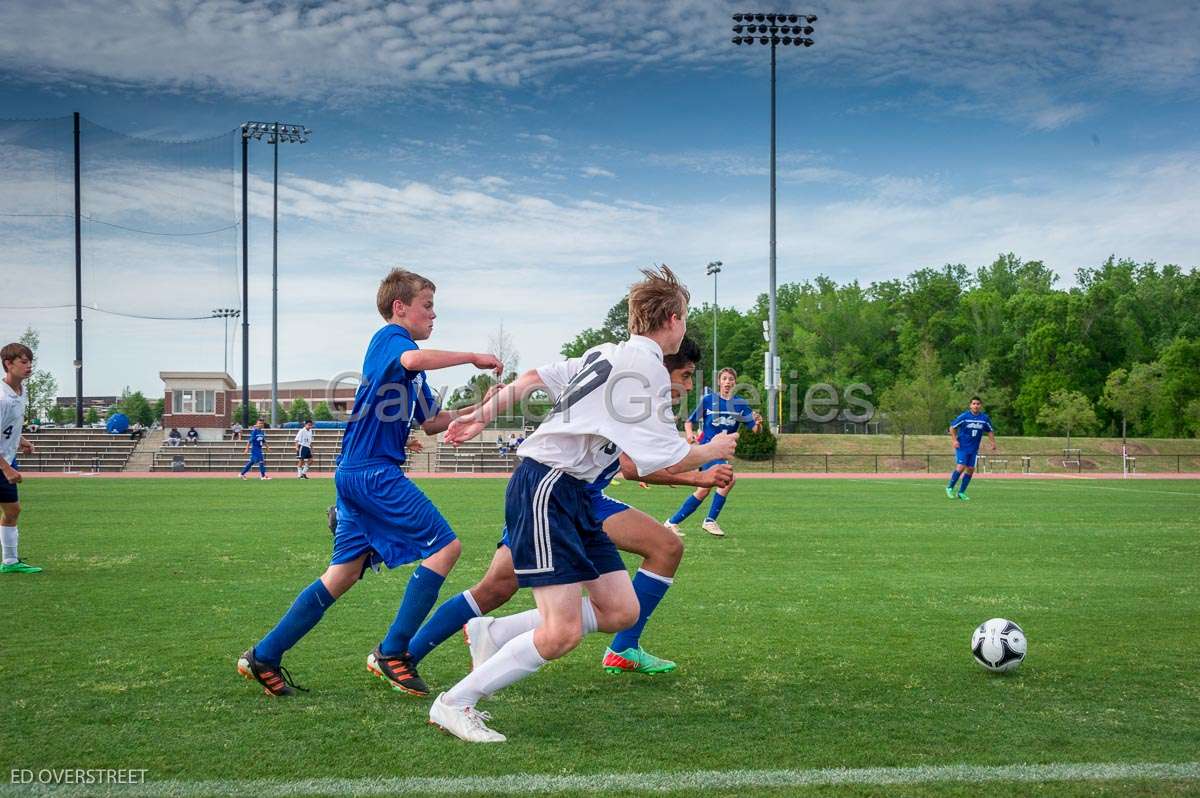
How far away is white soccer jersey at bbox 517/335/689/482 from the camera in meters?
3.81

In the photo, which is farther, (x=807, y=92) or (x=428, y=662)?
(x=807, y=92)

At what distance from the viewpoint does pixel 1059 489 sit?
2470cm

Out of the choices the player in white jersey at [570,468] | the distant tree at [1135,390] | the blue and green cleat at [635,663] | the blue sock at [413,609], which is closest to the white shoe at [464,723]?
the player in white jersey at [570,468]

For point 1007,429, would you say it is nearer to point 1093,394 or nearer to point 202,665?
point 1093,394

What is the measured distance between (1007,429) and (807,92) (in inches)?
1747

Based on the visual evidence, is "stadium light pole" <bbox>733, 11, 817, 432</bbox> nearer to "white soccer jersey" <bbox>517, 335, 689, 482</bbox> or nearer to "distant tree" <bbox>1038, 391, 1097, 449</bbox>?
"distant tree" <bbox>1038, 391, 1097, 449</bbox>

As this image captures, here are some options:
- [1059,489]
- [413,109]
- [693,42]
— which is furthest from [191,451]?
[1059,489]

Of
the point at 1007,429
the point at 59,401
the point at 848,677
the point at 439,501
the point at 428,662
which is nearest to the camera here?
the point at 848,677

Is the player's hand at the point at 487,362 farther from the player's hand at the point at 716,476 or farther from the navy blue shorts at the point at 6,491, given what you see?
the navy blue shorts at the point at 6,491

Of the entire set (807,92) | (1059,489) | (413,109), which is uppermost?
(807,92)

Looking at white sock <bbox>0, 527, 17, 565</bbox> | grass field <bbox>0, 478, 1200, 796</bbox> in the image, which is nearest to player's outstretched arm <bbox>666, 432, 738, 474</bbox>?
grass field <bbox>0, 478, 1200, 796</bbox>

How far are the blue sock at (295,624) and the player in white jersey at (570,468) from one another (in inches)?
39.7

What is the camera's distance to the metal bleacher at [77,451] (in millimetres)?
37656

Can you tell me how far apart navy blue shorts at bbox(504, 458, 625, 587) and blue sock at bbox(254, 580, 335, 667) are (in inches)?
49.2
